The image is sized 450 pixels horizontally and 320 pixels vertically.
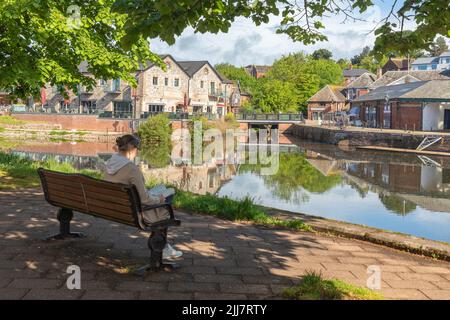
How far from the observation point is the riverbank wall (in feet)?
122

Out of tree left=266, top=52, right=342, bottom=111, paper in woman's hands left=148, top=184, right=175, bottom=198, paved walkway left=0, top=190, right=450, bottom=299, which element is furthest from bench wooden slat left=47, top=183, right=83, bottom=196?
tree left=266, top=52, right=342, bottom=111

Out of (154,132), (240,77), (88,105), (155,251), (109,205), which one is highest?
(240,77)

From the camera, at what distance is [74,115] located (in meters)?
50.9

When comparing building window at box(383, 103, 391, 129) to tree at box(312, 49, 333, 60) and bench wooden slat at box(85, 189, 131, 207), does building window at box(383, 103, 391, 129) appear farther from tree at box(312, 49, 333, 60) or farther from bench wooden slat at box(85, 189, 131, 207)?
tree at box(312, 49, 333, 60)

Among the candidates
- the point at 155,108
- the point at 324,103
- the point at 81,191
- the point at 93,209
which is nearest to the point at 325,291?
the point at 93,209

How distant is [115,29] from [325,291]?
12175 mm

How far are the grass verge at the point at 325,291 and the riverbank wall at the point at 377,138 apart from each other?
1379 inches

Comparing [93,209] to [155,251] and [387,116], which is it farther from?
[387,116]

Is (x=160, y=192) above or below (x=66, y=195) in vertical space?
Result: above

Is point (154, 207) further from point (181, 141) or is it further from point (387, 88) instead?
point (387, 88)

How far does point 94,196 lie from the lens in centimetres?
521

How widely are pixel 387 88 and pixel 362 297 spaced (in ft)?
185

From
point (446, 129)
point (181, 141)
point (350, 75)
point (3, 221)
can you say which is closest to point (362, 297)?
point (3, 221)

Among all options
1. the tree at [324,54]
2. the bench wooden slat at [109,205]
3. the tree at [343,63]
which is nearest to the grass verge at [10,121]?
the bench wooden slat at [109,205]
